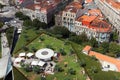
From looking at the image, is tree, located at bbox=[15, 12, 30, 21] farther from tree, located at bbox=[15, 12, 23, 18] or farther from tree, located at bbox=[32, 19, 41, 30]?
tree, located at bbox=[32, 19, 41, 30]

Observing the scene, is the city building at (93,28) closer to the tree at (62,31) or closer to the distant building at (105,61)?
the tree at (62,31)

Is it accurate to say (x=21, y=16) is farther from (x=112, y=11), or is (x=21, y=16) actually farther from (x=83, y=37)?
(x=112, y=11)

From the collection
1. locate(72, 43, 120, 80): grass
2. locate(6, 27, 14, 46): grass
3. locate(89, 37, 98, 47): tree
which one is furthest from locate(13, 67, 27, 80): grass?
locate(89, 37, 98, 47): tree

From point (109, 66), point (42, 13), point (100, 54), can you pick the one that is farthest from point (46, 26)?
point (109, 66)

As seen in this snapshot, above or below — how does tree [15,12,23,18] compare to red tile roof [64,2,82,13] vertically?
below

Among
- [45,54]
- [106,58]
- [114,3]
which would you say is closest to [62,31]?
[45,54]

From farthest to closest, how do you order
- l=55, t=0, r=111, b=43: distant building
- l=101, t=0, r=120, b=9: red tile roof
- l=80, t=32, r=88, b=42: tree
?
l=101, t=0, r=120, b=9: red tile roof < l=55, t=0, r=111, b=43: distant building < l=80, t=32, r=88, b=42: tree

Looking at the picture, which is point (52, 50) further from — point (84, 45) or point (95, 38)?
point (95, 38)
